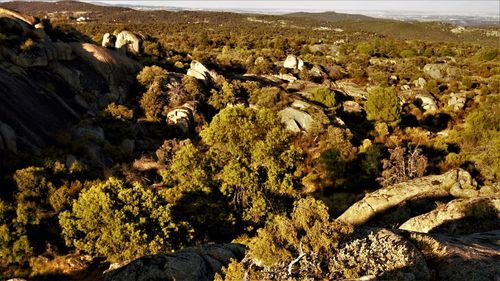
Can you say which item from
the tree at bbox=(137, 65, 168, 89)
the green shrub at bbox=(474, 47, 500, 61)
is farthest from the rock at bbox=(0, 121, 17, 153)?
the green shrub at bbox=(474, 47, 500, 61)

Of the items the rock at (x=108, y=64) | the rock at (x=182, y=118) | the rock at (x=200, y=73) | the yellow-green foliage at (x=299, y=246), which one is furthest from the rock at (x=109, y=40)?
the yellow-green foliage at (x=299, y=246)

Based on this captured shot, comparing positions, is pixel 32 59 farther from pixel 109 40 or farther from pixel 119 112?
pixel 109 40

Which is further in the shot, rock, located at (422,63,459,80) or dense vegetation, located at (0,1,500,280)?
rock, located at (422,63,459,80)

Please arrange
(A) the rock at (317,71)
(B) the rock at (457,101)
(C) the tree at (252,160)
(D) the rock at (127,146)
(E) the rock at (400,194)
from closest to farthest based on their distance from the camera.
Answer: (C) the tree at (252,160) → (E) the rock at (400,194) → (D) the rock at (127,146) → (B) the rock at (457,101) → (A) the rock at (317,71)

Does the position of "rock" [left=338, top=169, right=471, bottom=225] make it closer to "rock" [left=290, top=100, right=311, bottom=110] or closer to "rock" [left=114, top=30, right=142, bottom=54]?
"rock" [left=290, top=100, right=311, bottom=110]

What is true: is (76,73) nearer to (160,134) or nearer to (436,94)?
(160,134)

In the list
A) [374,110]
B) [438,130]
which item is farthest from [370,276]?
[438,130]

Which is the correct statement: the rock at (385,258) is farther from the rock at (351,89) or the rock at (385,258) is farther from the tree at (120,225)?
the rock at (351,89)
